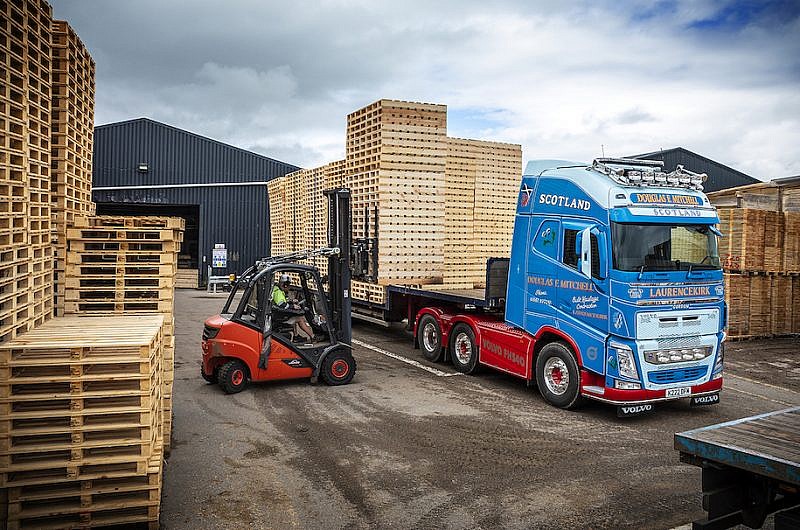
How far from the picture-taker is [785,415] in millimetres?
4898

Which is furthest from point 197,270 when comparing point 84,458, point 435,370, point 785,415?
point 785,415

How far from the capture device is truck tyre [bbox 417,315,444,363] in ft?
41.9

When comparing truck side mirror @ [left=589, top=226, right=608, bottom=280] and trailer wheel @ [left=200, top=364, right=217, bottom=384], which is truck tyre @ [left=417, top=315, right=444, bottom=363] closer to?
trailer wheel @ [left=200, top=364, right=217, bottom=384]

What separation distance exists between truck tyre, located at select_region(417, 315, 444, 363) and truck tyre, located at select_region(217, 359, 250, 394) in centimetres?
397

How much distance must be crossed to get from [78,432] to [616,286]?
253 inches

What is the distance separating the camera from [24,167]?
6.15 meters

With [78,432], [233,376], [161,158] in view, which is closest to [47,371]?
[78,432]

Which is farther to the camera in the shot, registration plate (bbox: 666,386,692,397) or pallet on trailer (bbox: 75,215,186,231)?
registration plate (bbox: 666,386,692,397)

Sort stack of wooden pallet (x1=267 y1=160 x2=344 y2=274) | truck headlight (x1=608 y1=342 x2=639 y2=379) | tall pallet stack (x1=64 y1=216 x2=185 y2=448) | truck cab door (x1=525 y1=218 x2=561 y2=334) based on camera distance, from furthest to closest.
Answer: stack of wooden pallet (x1=267 y1=160 x2=344 y2=274) → truck cab door (x1=525 y1=218 x2=561 y2=334) → truck headlight (x1=608 y1=342 x2=639 y2=379) → tall pallet stack (x1=64 y1=216 x2=185 y2=448)

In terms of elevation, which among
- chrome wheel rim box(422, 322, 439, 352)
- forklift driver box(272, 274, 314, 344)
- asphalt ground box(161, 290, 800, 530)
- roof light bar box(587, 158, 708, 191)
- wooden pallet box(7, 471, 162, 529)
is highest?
roof light bar box(587, 158, 708, 191)

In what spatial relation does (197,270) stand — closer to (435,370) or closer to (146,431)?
(435,370)

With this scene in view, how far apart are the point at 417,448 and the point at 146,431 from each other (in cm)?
342

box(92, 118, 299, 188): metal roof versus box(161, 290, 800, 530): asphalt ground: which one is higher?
box(92, 118, 299, 188): metal roof

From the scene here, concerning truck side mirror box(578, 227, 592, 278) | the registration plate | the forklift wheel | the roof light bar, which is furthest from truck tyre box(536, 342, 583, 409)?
the forklift wheel
